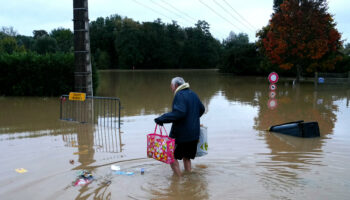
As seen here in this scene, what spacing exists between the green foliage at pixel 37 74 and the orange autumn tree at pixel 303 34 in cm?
1755

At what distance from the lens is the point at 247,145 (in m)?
7.78

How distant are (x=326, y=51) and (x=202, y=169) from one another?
78.0 feet

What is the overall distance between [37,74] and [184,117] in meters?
13.5

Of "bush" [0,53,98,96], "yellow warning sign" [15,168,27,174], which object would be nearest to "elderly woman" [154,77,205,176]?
"yellow warning sign" [15,168,27,174]

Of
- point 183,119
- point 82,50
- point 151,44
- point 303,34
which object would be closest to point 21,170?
point 183,119

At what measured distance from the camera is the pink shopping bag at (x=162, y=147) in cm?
504

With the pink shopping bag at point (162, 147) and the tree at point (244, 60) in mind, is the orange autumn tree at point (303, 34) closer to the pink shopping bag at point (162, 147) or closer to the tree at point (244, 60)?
the tree at point (244, 60)

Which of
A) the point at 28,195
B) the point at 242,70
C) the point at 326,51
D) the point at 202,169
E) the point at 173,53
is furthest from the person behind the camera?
the point at 173,53

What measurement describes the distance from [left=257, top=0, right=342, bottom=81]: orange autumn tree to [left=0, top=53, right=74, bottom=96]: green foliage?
57.6 feet

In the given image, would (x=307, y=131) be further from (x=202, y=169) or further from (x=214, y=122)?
(x=202, y=169)

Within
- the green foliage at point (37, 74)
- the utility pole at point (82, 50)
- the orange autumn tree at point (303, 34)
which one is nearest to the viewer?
the utility pole at point (82, 50)

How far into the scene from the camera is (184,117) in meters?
5.00

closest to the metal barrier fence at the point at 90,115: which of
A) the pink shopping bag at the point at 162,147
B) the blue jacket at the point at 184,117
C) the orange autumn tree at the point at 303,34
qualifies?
the pink shopping bag at the point at 162,147

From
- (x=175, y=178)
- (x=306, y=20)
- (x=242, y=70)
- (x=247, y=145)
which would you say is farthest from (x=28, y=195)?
(x=242, y=70)
